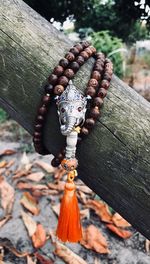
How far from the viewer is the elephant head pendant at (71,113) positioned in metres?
0.92

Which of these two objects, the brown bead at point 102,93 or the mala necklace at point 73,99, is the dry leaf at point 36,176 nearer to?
the mala necklace at point 73,99

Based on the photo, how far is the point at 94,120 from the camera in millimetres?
926

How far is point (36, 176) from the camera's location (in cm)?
280

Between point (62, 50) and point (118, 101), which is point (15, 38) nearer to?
point (62, 50)

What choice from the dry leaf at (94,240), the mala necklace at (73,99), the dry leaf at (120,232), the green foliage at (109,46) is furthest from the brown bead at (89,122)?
the green foliage at (109,46)

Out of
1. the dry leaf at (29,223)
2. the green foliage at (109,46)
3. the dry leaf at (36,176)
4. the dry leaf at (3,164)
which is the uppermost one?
the green foliage at (109,46)

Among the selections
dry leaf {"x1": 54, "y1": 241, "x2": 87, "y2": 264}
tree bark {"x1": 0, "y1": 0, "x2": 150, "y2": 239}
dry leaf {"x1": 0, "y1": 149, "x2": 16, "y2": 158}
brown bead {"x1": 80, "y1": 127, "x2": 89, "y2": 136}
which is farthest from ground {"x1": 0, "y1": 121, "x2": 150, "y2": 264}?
brown bead {"x1": 80, "y1": 127, "x2": 89, "y2": 136}

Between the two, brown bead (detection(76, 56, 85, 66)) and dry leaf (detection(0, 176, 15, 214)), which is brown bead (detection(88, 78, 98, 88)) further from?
dry leaf (detection(0, 176, 15, 214))

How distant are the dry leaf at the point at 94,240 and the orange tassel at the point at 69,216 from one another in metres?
1.10

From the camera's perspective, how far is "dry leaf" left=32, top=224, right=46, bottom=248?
2.10 m

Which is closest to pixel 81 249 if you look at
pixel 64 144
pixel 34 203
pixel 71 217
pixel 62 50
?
pixel 34 203

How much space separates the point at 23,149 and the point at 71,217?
2261mm

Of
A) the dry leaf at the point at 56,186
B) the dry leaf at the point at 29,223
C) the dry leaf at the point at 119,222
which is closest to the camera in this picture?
the dry leaf at the point at 29,223

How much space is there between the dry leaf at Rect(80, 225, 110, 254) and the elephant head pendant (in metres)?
1.37
